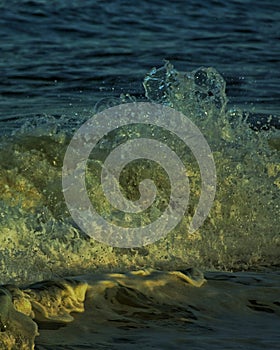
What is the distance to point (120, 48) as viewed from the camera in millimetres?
11633

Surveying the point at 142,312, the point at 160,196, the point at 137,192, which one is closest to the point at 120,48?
the point at 137,192

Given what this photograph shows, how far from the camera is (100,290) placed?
479 cm

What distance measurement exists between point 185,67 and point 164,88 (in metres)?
3.57

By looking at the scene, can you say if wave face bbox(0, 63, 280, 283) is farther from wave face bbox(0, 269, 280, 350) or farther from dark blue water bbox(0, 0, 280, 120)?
dark blue water bbox(0, 0, 280, 120)

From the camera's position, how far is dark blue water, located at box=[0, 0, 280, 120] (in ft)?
32.5

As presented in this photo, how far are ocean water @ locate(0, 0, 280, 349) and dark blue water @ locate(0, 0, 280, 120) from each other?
0.03m

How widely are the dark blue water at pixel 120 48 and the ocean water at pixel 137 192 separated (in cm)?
3

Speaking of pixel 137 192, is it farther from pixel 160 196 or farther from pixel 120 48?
pixel 120 48

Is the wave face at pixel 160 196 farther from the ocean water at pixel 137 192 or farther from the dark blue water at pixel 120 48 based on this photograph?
the dark blue water at pixel 120 48

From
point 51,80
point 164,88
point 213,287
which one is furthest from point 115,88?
point 213,287

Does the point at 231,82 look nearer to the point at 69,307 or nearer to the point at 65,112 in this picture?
the point at 65,112

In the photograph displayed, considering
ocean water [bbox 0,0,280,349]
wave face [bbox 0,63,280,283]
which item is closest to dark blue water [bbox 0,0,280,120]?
ocean water [bbox 0,0,280,349]

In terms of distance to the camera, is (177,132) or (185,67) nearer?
(177,132)

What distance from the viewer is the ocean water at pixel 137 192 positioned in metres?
4.47
